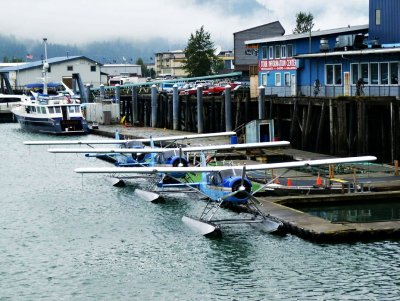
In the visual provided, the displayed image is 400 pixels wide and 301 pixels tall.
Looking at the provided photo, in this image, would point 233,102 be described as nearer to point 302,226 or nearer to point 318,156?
point 318,156

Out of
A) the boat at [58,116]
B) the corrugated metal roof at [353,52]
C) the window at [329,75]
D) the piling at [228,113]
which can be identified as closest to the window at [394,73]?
the corrugated metal roof at [353,52]

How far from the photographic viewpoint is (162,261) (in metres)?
27.2

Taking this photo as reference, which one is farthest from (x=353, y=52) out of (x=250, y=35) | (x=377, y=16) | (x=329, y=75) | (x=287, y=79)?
(x=250, y=35)

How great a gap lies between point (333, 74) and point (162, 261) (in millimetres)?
28068

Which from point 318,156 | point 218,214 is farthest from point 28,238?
point 318,156

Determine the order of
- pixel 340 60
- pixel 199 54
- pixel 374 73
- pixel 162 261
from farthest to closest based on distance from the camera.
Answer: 1. pixel 199 54
2. pixel 340 60
3. pixel 374 73
4. pixel 162 261

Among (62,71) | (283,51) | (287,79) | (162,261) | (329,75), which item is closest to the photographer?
(162,261)

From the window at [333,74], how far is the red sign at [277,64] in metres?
5.03

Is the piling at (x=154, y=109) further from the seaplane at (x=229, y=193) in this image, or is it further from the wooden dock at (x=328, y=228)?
the wooden dock at (x=328, y=228)

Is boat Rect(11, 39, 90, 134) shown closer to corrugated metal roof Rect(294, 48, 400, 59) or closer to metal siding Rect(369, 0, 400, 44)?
corrugated metal roof Rect(294, 48, 400, 59)

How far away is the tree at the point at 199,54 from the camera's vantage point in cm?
11962

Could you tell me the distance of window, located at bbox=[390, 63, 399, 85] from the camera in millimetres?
45594

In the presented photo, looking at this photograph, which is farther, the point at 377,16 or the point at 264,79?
the point at 264,79

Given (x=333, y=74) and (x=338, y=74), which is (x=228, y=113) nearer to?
(x=333, y=74)
